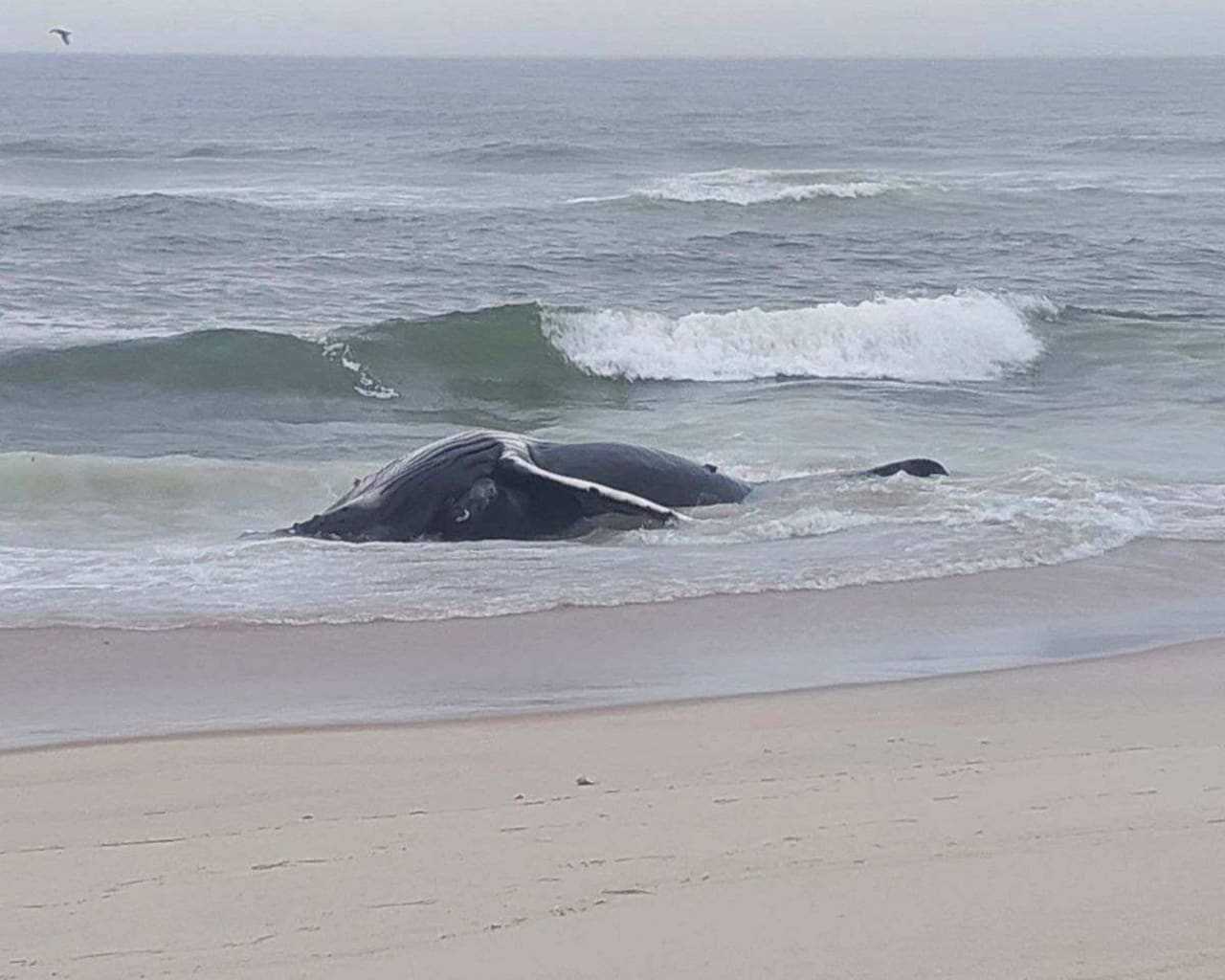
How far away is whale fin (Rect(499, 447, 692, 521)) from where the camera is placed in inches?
367

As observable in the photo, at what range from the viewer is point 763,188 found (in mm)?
38406

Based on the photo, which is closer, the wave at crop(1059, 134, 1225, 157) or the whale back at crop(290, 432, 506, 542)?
the whale back at crop(290, 432, 506, 542)

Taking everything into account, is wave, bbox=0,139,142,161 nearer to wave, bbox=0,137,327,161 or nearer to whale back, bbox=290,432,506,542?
wave, bbox=0,137,327,161

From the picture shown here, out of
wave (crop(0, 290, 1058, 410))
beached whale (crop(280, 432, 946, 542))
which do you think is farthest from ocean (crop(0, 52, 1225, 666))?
beached whale (crop(280, 432, 946, 542))

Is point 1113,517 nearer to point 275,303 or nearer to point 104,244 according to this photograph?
point 275,303

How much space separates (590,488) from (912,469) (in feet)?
7.85

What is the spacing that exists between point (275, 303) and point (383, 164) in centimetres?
2280

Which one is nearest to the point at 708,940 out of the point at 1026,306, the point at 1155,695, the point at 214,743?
the point at 214,743

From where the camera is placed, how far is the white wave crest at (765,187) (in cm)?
3541

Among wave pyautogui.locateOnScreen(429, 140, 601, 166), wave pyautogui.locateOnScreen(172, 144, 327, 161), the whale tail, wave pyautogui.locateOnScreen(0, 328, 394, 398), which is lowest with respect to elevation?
wave pyautogui.locateOnScreen(0, 328, 394, 398)

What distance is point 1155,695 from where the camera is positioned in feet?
21.7

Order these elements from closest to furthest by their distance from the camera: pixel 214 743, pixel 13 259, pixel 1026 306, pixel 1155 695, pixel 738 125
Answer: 1. pixel 214 743
2. pixel 1155 695
3. pixel 1026 306
4. pixel 13 259
5. pixel 738 125

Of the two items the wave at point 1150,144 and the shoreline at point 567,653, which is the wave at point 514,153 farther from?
the shoreline at point 567,653

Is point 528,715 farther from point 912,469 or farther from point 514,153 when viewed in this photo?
point 514,153
